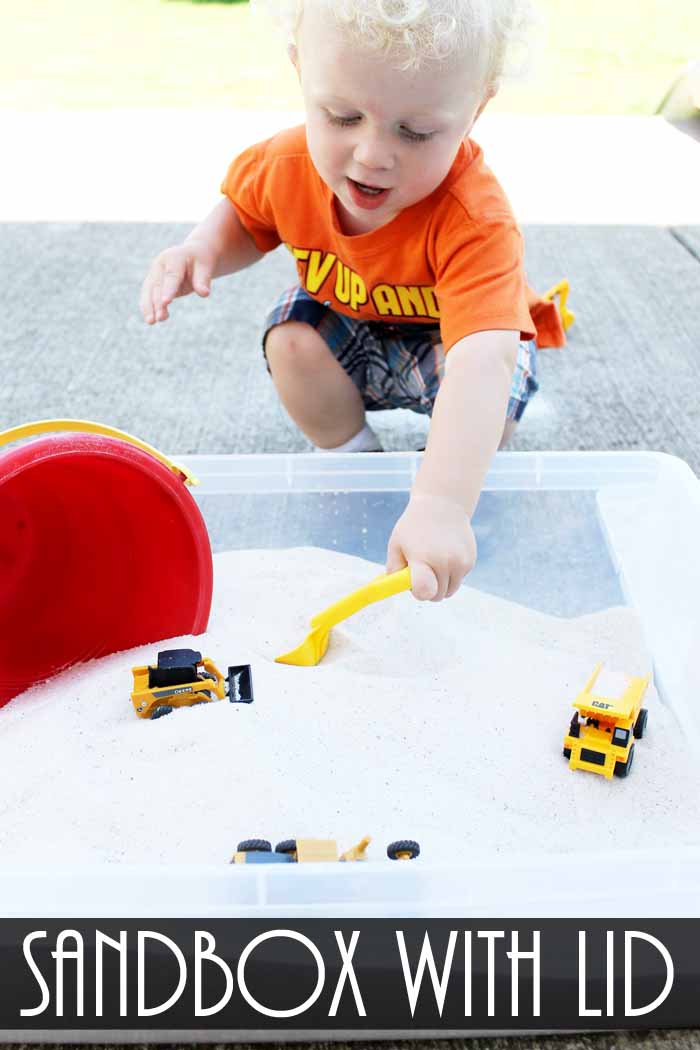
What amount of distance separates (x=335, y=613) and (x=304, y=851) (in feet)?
0.75

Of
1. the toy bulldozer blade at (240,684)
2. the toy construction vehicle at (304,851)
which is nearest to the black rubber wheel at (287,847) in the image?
the toy construction vehicle at (304,851)

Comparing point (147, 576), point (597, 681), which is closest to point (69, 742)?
point (147, 576)

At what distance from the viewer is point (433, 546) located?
2.36ft

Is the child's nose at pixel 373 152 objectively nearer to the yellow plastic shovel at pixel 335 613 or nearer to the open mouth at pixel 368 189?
the open mouth at pixel 368 189

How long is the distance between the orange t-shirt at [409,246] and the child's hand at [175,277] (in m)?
0.08

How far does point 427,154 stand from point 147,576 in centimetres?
39

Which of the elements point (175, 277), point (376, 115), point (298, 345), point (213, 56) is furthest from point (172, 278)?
point (213, 56)

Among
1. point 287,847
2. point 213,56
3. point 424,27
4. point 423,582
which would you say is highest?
point 213,56

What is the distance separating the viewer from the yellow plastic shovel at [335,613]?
2.35 feet

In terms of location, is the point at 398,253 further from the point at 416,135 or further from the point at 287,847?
the point at 287,847

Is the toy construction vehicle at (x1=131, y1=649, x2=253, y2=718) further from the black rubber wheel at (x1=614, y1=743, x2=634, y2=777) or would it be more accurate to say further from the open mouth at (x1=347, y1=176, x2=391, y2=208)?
the open mouth at (x1=347, y1=176, x2=391, y2=208)

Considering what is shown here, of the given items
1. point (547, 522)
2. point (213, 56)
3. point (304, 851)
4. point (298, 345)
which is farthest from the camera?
point (213, 56)

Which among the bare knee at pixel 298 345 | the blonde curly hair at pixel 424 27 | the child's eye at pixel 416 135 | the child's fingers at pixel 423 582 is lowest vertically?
the child's fingers at pixel 423 582

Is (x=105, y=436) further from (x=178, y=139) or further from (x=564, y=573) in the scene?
(x=178, y=139)
